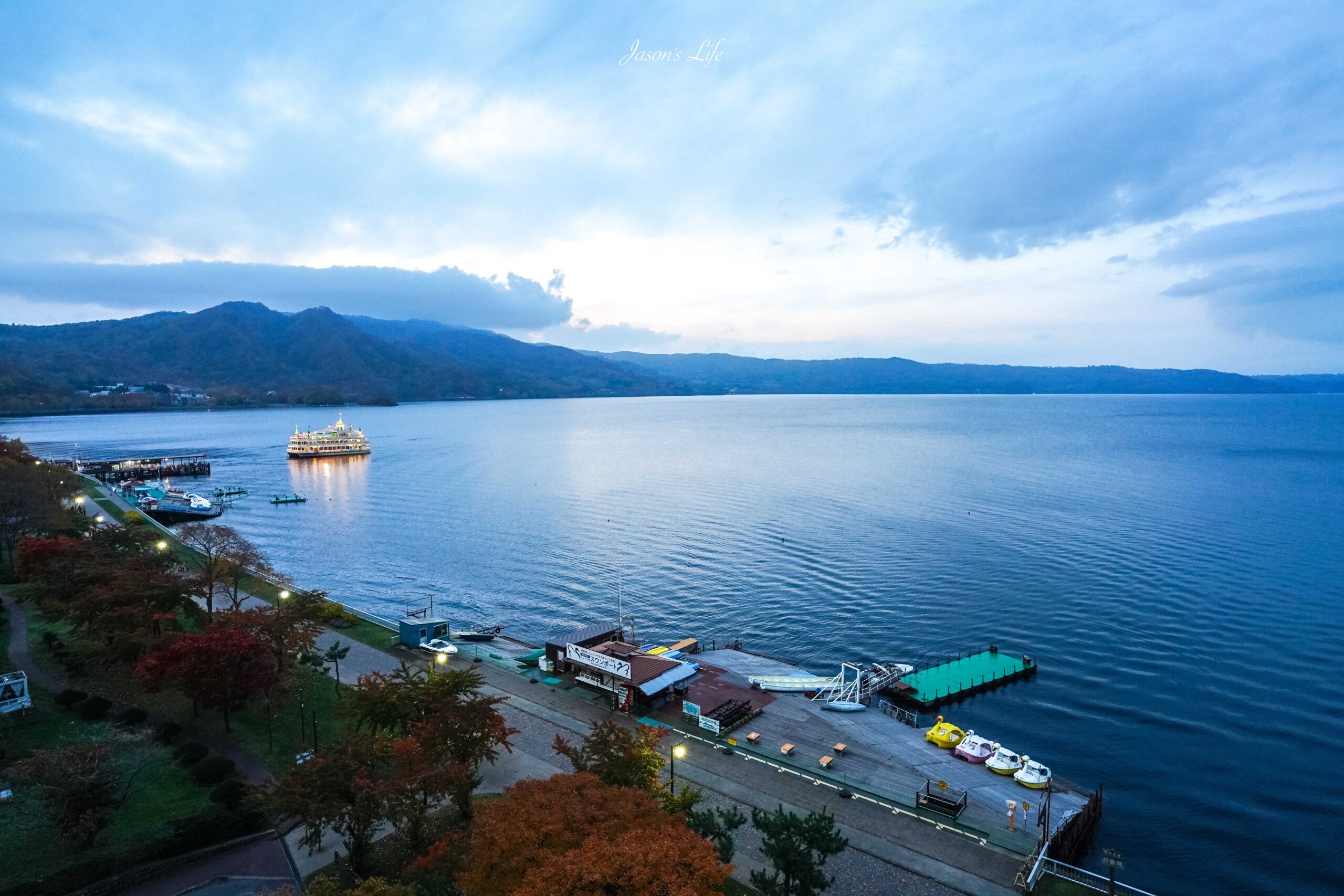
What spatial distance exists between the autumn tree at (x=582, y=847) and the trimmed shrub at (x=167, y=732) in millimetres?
19686

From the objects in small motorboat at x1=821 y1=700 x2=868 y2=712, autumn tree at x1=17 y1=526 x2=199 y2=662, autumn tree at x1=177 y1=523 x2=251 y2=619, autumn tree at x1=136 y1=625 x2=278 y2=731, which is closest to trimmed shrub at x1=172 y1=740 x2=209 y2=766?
autumn tree at x1=136 y1=625 x2=278 y2=731

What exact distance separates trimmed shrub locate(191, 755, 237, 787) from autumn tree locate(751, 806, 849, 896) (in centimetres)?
2221

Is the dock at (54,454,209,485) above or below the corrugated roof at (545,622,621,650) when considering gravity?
below

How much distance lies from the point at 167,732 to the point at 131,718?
3.39 meters

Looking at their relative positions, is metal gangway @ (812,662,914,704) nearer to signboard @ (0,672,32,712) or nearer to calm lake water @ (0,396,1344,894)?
calm lake water @ (0,396,1344,894)


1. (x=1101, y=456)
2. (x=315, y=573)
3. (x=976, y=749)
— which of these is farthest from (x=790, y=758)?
(x=1101, y=456)

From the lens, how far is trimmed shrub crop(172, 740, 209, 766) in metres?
29.5

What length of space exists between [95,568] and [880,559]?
6725 cm

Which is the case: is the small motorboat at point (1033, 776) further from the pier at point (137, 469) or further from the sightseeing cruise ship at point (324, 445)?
the sightseeing cruise ship at point (324, 445)

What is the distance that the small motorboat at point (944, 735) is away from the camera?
37.5m

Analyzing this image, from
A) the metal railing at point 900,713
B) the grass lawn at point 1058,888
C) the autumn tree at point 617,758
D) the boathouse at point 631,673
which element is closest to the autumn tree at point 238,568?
the boathouse at point 631,673

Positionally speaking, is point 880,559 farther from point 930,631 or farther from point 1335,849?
point 1335,849

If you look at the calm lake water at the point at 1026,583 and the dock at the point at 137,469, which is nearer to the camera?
the calm lake water at the point at 1026,583

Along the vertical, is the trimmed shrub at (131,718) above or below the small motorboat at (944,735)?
above
